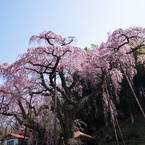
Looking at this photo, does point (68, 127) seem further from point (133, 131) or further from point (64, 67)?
point (133, 131)

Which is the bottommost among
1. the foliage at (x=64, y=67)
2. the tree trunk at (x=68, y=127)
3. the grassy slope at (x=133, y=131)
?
the grassy slope at (x=133, y=131)

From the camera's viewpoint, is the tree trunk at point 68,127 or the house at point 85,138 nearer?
the tree trunk at point 68,127

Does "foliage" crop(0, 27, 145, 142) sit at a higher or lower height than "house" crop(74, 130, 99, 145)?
higher

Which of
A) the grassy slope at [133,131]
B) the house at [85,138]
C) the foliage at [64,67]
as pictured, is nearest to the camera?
the foliage at [64,67]

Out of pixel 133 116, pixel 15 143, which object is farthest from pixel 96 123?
pixel 15 143

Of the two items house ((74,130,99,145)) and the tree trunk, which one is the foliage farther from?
house ((74,130,99,145))

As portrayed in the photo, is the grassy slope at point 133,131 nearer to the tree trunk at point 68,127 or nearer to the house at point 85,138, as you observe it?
the house at point 85,138

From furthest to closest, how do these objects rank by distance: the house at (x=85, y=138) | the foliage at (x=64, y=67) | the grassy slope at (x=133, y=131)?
the grassy slope at (x=133, y=131), the house at (x=85, y=138), the foliage at (x=64, y=67)

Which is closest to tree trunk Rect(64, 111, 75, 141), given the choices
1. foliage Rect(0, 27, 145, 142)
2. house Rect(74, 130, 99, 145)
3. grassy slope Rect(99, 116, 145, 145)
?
foliage Rect(0, 27, 145, 142)

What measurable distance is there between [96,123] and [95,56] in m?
13.4

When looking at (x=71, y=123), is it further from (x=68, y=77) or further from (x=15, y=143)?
(x=15, y=143)

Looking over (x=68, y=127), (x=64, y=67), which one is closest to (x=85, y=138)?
(x=68, y=127)

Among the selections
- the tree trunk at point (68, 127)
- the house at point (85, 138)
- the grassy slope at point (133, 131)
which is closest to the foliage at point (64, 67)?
the tree trunk at point (68, 127)

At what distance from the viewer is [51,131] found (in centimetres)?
750
